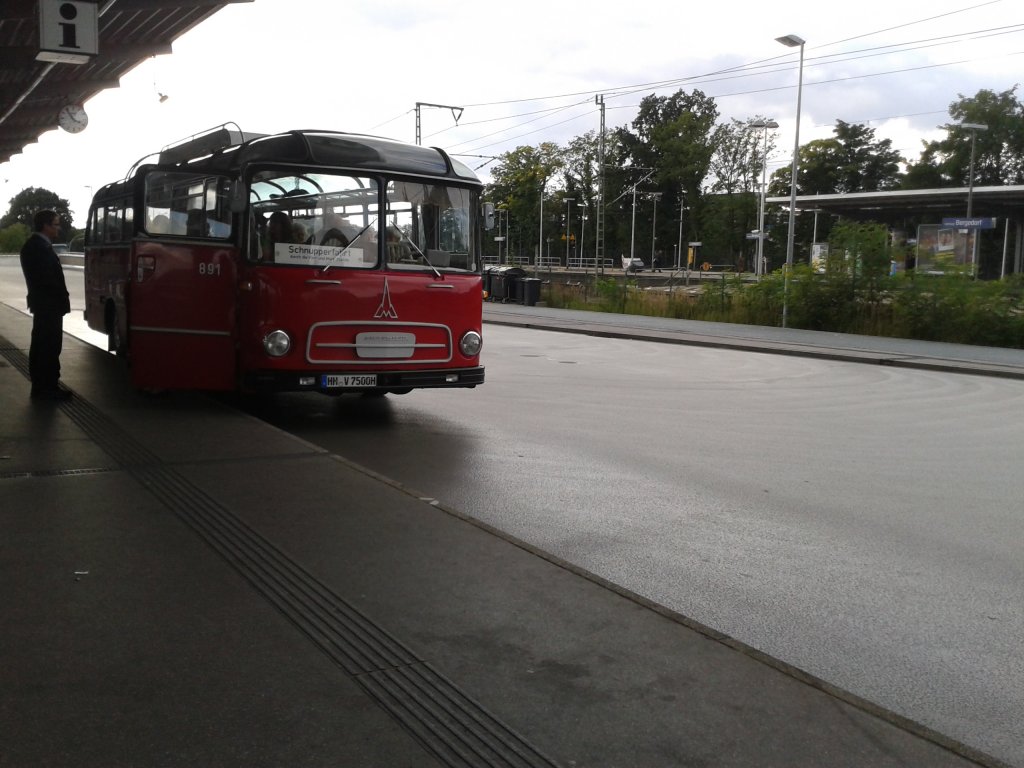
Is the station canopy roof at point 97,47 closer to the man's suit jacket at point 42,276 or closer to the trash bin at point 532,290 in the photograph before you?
the man's suit jacket at point 42,276

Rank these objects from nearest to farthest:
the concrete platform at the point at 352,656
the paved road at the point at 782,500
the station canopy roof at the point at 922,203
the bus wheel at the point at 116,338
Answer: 1. the concrete platform at the point at 352,656
2. the paved road at the point at 782,500
3. the bus wheel at the point at 116,338
4. the station canopy roof at the point at 922,203

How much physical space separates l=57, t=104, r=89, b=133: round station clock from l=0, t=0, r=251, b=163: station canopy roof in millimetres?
397

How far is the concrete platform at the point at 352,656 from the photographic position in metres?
3.32

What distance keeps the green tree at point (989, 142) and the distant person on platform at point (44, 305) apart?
92.4 m

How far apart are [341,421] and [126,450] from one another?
292cm

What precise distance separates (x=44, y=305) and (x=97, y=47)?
14.3ft

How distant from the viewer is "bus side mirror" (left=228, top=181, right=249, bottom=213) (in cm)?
960

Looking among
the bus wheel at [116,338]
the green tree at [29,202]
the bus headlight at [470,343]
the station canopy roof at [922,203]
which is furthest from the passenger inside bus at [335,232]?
the green tree at [29,202]

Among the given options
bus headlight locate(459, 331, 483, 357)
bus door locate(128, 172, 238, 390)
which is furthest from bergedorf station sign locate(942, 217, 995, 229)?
bus door locate(128, 172, 238, 390)

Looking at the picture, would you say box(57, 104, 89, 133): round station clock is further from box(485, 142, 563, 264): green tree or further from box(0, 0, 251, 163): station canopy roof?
box(485, 142, 563, 264): green tree

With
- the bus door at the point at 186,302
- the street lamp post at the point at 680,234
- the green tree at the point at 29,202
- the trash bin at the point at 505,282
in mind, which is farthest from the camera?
the green tree at the point at 29,202

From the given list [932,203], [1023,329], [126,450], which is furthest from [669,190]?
[126,450]

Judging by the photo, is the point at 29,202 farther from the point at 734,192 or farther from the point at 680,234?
the point at 734,192

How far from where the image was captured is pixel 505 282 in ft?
128
